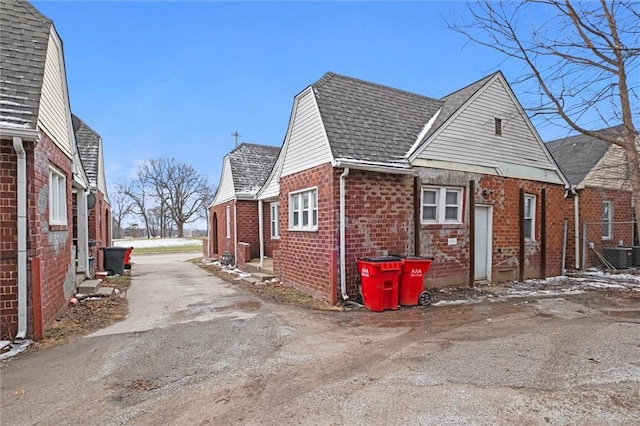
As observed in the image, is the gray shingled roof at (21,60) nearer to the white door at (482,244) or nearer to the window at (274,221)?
the window at (274,221)

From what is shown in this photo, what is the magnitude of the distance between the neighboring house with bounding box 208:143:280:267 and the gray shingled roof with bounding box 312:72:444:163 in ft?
20.5

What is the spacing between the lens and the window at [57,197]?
7161 millimetres

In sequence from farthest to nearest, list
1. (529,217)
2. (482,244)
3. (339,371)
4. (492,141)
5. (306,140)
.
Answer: (529,217) < (492,141) < (482,244) < (306,140) < (339,371)

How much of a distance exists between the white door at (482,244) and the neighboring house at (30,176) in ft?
34.0

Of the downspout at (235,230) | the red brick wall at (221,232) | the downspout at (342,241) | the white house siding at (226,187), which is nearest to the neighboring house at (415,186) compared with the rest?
the downspout at (342,241)

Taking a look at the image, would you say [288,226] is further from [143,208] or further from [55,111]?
[143,208]

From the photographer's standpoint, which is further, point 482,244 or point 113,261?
point 113,261

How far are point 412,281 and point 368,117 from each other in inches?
183

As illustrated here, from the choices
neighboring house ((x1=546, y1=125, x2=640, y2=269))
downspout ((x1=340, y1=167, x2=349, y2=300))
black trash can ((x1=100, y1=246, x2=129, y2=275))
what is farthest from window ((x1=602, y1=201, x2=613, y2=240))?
black trash can ((x1=100, y1=246, x2=129, y2=275))

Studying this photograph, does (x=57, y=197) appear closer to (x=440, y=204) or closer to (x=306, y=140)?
(x=306, y=140)

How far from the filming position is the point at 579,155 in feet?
56.3

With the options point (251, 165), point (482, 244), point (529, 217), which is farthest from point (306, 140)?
point (251, 165)

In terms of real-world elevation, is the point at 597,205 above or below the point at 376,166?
below

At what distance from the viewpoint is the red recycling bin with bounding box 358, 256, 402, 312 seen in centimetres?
786
